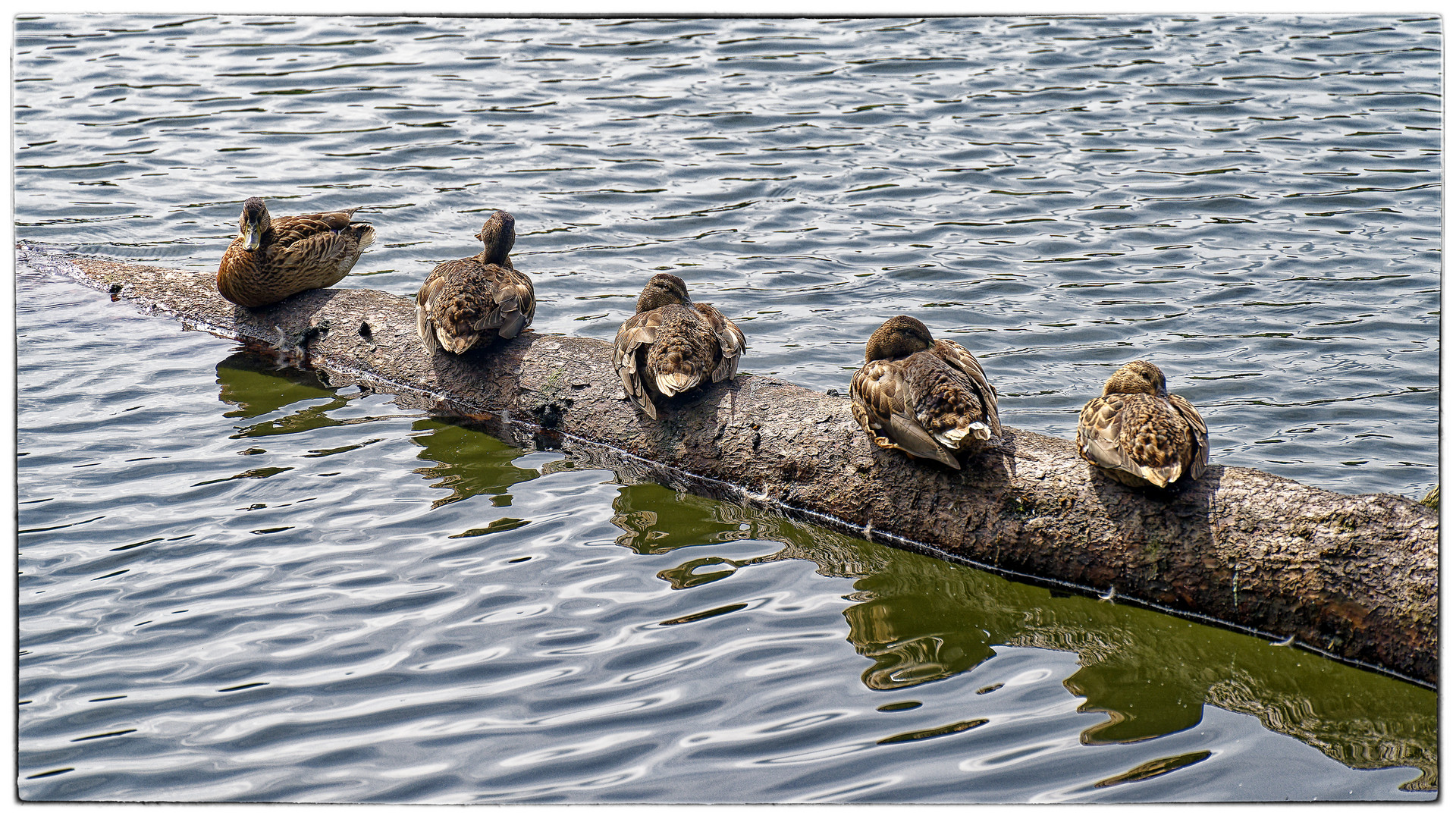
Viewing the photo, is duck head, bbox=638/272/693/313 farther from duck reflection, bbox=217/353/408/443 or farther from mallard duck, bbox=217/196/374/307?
mallard duck, bbox=217/196/374/307

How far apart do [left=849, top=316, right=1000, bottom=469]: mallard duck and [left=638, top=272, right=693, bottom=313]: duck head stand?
1751mm

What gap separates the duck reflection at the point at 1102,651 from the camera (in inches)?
209

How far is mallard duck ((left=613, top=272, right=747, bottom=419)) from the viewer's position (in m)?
7.03

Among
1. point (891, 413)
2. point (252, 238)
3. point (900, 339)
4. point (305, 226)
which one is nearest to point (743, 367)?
point (900, 339)

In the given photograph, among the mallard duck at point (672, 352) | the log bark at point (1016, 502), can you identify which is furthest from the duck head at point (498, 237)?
the mallard duck at point (672, 352)

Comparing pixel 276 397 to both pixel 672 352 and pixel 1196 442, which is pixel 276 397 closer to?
pixel 672 352

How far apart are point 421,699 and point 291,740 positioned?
54 centimetres

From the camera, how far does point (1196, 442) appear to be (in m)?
5.87

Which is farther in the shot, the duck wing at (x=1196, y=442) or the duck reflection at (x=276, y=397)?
the duck reflection at (x=276, y=397)

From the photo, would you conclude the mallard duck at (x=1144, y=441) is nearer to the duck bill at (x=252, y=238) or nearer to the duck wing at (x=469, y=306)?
the duck wing at (x=469, y=306)

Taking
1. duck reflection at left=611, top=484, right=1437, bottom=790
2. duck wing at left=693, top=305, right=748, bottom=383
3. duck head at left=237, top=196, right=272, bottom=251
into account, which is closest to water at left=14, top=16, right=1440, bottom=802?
duck reflection at left=611, top=484, right=1437, bottom=790

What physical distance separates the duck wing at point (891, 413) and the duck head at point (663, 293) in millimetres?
1768

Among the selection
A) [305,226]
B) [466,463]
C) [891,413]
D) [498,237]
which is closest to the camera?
[891,413]

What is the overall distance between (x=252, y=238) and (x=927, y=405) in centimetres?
519
